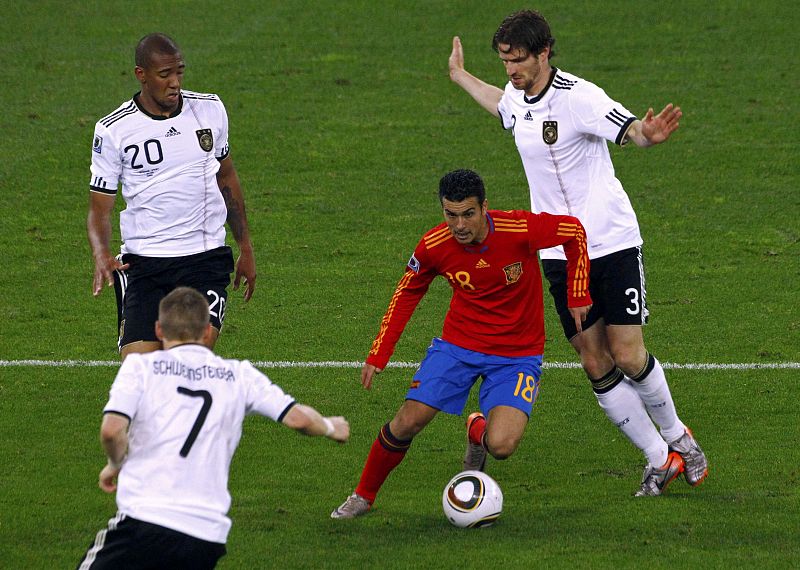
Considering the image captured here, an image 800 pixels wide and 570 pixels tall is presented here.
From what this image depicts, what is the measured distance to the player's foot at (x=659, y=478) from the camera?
7750mm

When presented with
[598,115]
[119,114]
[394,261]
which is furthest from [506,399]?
[394,261]

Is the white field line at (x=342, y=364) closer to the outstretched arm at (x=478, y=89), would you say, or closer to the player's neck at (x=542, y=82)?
the outstretched arm at (x=478, y=89)

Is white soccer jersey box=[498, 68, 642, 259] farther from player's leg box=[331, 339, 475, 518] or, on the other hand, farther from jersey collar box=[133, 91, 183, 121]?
jersey collar box=[133, 91, 183, 121]

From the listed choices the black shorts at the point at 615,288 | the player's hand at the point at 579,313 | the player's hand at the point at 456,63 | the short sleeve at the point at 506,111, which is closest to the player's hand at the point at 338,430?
the player's hand at the point at 579,313

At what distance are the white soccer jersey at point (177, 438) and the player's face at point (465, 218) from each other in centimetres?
210

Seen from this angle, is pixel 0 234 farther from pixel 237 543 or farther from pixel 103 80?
pixel 237 543

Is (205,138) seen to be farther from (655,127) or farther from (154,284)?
(655,127)

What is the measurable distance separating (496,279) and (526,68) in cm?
123

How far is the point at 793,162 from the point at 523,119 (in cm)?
785

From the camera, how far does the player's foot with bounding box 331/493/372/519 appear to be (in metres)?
7.42

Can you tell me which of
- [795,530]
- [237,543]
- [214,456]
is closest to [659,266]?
[795,530]

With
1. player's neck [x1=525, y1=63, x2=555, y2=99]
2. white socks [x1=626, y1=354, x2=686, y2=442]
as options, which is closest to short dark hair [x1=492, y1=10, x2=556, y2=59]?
player's neck [x1=525, y1=63, x2=555, y2=99]

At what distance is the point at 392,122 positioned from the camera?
637 inches

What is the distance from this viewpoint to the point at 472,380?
761cm
